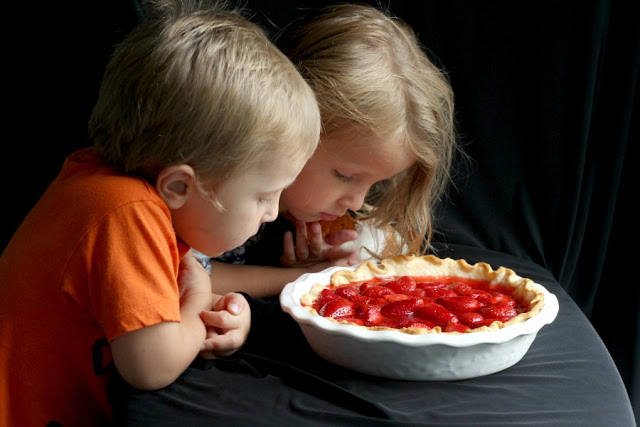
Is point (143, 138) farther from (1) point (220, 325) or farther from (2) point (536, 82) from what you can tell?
(2) point (536, 82)

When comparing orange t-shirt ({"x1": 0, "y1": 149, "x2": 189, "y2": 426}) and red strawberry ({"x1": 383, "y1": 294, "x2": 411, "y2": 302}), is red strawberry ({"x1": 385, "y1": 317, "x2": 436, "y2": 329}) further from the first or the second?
orange t-shirt ({"x1": 0, "y1": 149, "x2": 189, "y2": 426})

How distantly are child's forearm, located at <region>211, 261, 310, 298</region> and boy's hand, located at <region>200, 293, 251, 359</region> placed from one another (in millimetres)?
355

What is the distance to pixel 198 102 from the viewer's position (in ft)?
3.96

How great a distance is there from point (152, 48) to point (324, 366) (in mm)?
596

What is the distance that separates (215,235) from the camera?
1326 millimetres

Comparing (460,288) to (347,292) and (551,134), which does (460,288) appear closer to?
(347,292)

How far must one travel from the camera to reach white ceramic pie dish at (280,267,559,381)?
126 cm

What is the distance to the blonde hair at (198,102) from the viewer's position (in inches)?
47.7

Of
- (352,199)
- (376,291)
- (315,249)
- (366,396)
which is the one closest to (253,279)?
(315,249)

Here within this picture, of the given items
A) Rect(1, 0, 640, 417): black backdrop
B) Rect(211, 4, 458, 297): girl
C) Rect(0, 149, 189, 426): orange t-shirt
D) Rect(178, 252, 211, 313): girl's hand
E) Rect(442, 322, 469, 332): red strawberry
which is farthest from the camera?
Rect(1, 0, 640, 417): black backdrop

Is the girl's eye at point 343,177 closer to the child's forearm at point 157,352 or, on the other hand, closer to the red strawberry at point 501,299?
the red strawberry at point 501,299

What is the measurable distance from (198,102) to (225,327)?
1.36ft

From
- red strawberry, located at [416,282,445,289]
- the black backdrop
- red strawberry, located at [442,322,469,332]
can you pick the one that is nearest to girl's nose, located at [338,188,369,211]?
red strawberry, located at [416,282,445,289]

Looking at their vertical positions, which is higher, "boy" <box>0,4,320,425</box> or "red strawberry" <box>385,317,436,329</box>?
"boy" <box>0,4,320,425</box>
